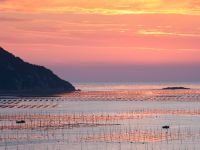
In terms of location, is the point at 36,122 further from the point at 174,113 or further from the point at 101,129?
the point at 174,113

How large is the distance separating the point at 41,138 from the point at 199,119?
46646 millimetres

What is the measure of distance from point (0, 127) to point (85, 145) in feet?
75.8

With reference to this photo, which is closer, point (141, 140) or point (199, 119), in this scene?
point (141, 140)

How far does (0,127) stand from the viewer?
305 feet

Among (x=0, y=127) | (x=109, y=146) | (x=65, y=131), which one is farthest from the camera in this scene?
(x=0, y=127)

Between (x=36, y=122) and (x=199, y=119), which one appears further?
(x=199, y=119)

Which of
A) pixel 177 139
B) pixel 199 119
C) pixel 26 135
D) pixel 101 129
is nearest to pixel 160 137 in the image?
pixel 177 139

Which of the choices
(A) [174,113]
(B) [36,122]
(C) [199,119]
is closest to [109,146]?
(B) [36,122]

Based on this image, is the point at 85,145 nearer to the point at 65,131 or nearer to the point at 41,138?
the point at 41,138

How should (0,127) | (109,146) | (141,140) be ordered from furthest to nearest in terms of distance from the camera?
(0,127) < (141,140) < (109,146)

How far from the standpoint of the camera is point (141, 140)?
7856 centimetres

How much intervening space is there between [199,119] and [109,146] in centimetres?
4846

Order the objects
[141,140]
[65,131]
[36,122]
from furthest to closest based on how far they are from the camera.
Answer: [36,122], [65,131], [141,140]

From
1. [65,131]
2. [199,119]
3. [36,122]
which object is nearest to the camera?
[65,131]
